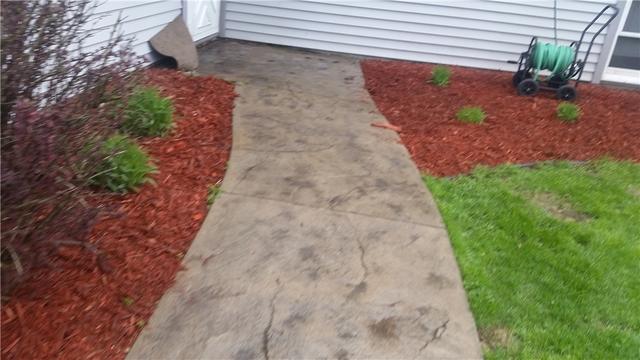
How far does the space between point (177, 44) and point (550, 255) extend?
449 cm

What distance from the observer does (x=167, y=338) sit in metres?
2.46

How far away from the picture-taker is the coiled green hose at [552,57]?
6734mm

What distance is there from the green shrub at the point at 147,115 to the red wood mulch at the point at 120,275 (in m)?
0.10

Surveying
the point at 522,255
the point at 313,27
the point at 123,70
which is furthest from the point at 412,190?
the point at 313,27

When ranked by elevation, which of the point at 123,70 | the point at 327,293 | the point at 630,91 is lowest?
the point at 630,91

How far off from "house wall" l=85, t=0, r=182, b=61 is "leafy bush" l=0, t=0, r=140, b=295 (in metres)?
1.86

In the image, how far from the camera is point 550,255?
11.7 ft

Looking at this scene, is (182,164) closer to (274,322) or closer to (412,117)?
(274,322)

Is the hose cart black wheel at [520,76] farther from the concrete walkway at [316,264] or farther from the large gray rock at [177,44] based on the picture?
the large gray rock at [177,44]

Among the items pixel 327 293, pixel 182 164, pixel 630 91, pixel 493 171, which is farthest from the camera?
pixel 630 91

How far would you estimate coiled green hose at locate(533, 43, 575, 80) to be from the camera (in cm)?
673

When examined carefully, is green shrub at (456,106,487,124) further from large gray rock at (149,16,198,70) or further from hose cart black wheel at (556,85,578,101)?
large gray rock at (149,16,198,70)

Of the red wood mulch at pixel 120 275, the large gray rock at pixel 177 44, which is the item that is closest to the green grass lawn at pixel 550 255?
the red wood mulch at pixel 120 275

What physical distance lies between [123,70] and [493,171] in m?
3.00
